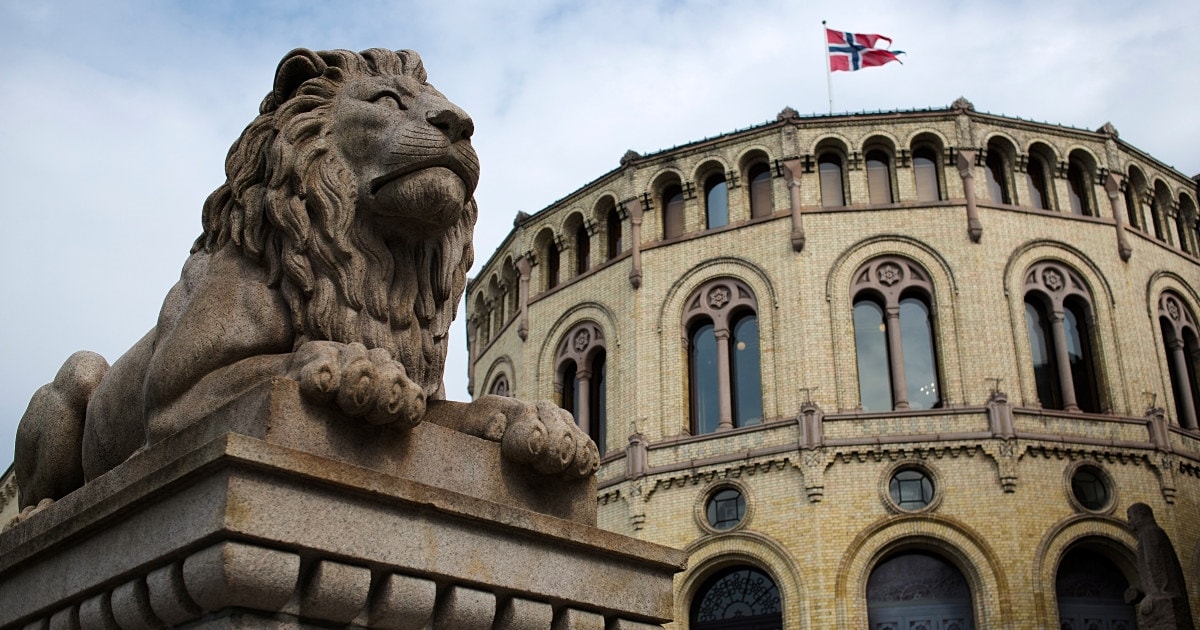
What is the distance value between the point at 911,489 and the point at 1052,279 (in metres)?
6.99

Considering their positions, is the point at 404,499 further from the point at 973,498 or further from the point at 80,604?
the point at 973,498

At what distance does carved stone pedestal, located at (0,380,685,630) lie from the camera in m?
3.24

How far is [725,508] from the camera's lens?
28812 mm

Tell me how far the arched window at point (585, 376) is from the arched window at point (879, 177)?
7855mm

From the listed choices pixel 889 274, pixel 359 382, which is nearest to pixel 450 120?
pixel 359 382

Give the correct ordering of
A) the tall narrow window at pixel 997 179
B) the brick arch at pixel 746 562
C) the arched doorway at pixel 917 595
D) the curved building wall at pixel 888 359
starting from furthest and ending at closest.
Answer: the tall narrow window at pixel 997 179 < the curved building wall at pixel 888 359 < the brick arch at pixel 746 562 < the arched doorway at pixel 917 595

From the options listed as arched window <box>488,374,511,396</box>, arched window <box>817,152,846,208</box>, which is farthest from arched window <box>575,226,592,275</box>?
arched window <box>817,152,846,208</box>

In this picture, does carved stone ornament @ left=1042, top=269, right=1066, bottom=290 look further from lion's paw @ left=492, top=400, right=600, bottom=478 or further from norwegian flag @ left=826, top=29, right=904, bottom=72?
lion's paw @ left=492, top=400, right=600, bottom=478

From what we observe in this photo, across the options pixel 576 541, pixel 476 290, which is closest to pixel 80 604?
pixel 576 541

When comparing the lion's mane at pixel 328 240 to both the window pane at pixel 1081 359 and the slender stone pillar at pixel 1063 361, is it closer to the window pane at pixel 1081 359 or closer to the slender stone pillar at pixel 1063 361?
the slender stone pillar at pixel 1063 361

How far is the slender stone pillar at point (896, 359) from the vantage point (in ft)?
95.0

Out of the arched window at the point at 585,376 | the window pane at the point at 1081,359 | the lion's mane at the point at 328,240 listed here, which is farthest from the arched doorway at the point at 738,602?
the lion's mane at the point at 328,240

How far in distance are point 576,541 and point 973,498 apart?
24988 millimetres

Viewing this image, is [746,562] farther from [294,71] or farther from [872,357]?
[294,71]
